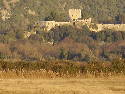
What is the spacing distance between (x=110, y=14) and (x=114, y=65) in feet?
401

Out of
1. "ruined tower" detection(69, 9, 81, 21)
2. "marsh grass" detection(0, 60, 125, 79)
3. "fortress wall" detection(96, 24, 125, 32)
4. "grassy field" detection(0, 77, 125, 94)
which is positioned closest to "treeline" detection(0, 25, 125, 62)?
"fortress wall" detection(96, 24, 125, 32)

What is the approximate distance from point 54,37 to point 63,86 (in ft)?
263

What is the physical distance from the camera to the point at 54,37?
118000 mm

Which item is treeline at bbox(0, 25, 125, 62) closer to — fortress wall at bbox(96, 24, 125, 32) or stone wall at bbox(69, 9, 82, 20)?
fortress wall at bbox(96, 24, 125, 32)

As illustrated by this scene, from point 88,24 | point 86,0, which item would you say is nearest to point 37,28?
point 88,24

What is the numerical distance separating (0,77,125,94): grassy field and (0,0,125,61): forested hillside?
36.4m

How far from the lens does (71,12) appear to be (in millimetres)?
144375

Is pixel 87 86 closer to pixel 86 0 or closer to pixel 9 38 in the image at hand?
pixel 9 38

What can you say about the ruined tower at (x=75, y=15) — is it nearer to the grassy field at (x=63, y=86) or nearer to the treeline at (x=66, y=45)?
the treeline at (x=66, y=45)

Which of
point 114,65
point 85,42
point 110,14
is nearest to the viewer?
point 114,65

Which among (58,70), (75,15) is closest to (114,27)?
(75,15)

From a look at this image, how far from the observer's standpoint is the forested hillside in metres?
92.8

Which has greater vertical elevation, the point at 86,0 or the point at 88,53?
the point at 86,0

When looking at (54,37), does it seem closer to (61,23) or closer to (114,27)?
(61,23)
